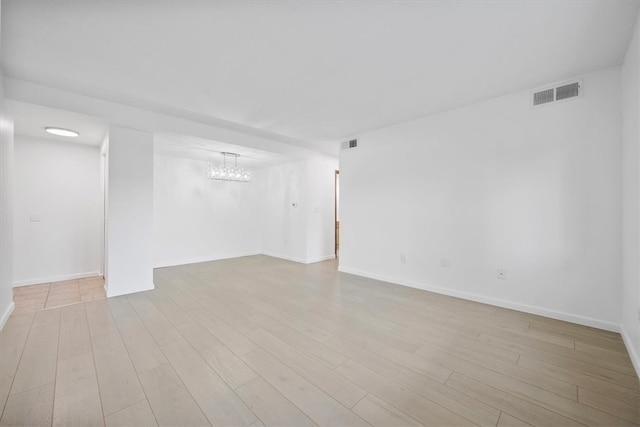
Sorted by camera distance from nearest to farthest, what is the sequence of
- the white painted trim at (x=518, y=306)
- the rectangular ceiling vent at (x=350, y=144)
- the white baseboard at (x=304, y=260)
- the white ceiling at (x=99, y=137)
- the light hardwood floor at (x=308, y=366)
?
1. the light hardwood floor at (x=308, y=366)
2. the white painted trim at (x=518, y=306)
3. the white ceiling at (x=99, y=137)
4. the rectangular ceiling vent at (x=350, y=144)
5. the white baseboard at (x=304, y=260)

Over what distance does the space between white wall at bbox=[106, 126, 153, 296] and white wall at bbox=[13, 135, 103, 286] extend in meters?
1.49

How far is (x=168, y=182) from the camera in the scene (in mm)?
5391

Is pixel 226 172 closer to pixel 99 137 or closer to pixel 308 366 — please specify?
pixel 99 137

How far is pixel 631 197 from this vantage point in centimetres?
214

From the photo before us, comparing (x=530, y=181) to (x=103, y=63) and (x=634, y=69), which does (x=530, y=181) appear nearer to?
(x=634, y=69)

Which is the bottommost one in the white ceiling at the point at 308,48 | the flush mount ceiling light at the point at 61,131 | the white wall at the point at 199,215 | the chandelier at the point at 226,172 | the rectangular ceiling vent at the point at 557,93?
the white wall at the point at 199,215

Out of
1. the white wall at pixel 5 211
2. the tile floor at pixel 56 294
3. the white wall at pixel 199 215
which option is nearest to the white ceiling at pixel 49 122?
the white wall at pixel 5 211

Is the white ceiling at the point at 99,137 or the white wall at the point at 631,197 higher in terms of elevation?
the white ceiling at the point at 99,137

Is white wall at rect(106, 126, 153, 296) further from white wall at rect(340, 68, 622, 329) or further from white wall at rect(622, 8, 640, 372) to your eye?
white wall at rect(622, 8, 640, 372)

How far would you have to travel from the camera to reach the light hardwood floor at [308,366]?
149 cm

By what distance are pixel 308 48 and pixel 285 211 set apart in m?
4.38

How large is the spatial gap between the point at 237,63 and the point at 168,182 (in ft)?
12.8

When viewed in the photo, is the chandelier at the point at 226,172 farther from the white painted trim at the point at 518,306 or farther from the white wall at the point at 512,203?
the white painted trim at the point at 518,306

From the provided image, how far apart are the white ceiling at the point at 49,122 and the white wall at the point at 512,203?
4187 millimetres
